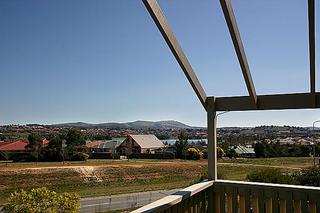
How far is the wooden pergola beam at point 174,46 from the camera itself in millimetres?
1911

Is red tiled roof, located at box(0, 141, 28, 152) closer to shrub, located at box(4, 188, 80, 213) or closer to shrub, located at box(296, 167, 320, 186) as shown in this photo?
shrub, located at box(4, 188, 80, 213)

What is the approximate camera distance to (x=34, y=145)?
2870cm

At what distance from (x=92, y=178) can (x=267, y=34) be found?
19013 mm

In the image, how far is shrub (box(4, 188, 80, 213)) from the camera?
7704mm

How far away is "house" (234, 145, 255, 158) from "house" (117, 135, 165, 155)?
9385 mm

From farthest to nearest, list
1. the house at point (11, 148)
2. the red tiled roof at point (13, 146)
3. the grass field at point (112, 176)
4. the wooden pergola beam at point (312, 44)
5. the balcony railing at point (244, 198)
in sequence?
the red tiled roof at point (13, 146) → the house at point (11, 148) → the grass field at point (112, 176) → the balcony railing at point (244, 198) → the wooden pergola beam at point (312, 44)

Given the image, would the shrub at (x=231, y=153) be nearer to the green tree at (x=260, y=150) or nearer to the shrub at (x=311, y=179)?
the green tree at (x=260, y=150)

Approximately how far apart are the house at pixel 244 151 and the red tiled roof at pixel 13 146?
63.5 ft

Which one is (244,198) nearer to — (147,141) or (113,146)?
(147,141)

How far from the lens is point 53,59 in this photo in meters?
21.2

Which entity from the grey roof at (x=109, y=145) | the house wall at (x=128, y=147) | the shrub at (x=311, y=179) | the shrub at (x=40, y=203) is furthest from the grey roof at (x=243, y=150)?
the shrub at (x=40, y=203)

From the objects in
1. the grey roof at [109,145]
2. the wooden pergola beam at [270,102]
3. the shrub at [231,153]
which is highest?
the wooden pergola beam at [270,102]

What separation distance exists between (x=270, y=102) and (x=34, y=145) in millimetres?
28987

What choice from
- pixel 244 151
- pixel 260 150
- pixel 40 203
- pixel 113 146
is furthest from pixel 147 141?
pixel 40 203
